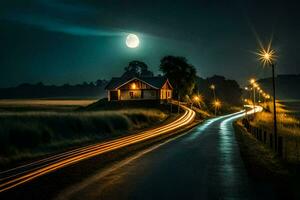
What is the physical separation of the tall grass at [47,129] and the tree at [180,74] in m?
58.8

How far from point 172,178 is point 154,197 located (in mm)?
3145

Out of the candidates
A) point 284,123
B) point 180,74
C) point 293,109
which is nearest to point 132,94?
point 180,74

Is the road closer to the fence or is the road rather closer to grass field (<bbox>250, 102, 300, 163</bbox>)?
the fence

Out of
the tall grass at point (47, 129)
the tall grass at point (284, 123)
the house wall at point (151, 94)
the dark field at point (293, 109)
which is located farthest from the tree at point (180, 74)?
the tall grass at point (47, 129)

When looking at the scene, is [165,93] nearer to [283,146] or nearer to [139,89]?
[139,89]

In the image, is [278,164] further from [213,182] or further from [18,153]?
[18,153]

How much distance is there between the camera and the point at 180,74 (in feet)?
344

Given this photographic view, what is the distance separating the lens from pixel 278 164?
1755 centimetres

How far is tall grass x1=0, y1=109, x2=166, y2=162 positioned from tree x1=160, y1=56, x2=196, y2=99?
193 ft

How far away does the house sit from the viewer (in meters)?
93.8

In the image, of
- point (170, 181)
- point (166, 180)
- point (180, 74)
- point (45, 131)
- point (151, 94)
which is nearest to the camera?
point (170, 181)

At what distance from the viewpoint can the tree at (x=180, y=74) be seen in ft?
344

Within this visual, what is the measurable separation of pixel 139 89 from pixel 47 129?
66471 millimetres

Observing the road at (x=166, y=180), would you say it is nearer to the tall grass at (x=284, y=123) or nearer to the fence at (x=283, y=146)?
the fence at (x=283, y=146)
